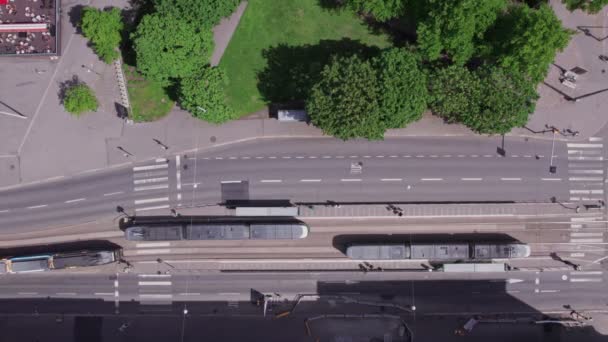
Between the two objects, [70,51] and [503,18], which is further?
[70,51]

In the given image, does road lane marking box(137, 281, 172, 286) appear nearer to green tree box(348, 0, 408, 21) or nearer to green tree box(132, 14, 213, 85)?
green tree box(132, 14, 213, 85)

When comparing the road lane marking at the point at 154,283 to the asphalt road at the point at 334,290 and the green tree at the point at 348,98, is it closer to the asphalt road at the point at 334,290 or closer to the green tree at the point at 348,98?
the asphalt road at the point at 334,290

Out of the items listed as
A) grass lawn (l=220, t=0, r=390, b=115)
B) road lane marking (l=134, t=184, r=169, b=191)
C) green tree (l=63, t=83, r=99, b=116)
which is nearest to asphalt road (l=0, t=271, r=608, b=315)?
road lane marking (l=134, t=184, r=169, b=191)

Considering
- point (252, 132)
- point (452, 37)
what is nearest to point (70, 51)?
point (252, 132)

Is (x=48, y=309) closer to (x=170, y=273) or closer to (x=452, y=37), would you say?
(x=170, y=273)

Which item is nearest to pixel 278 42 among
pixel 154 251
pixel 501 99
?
pixel 501 99

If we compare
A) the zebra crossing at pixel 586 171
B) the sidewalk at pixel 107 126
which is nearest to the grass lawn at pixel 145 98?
the sidewalk at pixel 107 126
